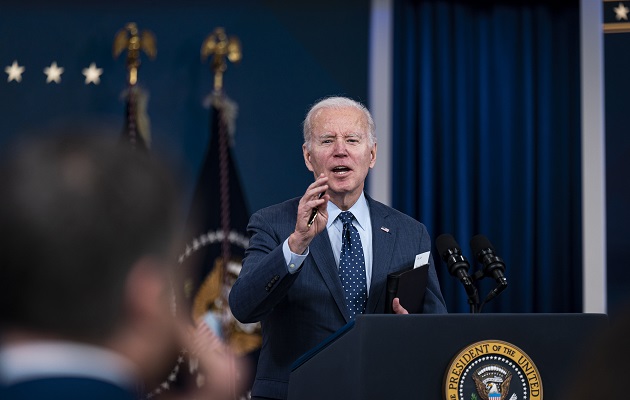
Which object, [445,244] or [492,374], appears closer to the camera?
[492,374]

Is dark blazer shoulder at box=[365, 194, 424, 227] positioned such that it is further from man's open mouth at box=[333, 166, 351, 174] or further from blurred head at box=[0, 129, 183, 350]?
blurred head at box=[0, 129, 183, 350]

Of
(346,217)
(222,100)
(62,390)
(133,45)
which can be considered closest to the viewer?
(62,390)

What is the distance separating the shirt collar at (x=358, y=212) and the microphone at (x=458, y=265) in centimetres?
30

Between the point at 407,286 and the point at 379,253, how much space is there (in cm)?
20

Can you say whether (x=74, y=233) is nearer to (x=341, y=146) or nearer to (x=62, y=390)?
(x=62, y=390)

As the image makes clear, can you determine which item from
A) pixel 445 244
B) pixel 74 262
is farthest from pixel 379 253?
pixel 74 262

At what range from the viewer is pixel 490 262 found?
2961 millimetres

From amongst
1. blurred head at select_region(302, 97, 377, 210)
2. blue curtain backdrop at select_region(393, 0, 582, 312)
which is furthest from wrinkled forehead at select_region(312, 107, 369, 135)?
blue curtain backdrop at select_region(393, 0, 582, 312)

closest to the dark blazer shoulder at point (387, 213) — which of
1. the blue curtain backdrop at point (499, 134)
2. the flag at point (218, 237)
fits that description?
the flag at point (218, 237)

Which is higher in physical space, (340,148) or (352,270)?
(340,148)

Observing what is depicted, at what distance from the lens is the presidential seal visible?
232 cm

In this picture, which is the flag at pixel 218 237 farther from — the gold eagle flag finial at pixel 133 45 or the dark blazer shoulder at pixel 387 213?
the dark blazer shoulder at pixel 387 213

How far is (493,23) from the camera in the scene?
5613 millimetres

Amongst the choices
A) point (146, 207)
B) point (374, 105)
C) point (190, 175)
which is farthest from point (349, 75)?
point (146, 207)
